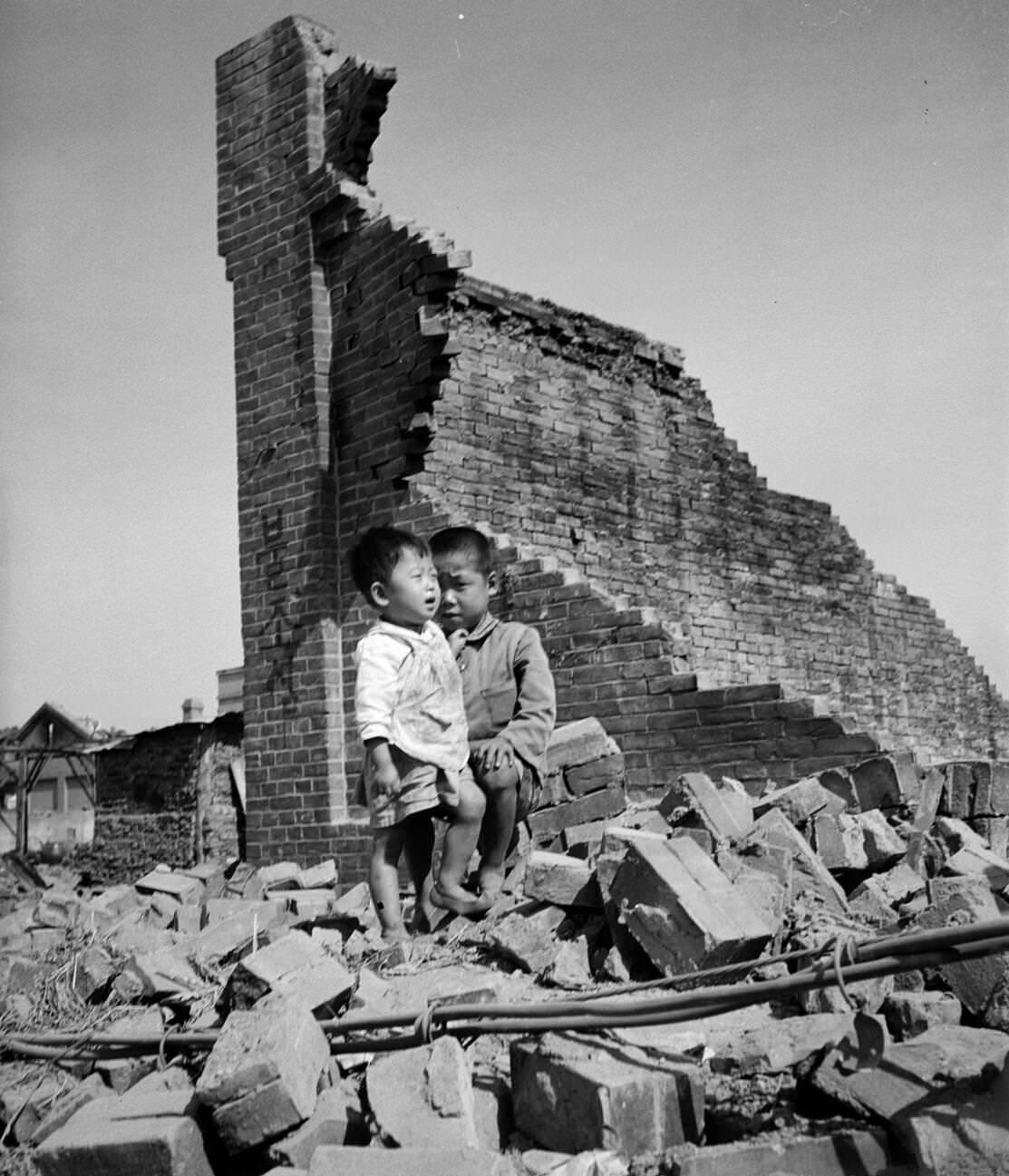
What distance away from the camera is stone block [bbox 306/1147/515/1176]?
7.64 ft

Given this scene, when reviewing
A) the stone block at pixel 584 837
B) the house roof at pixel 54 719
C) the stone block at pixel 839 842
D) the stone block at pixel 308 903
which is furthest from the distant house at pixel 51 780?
the stone block at pixel 839 842

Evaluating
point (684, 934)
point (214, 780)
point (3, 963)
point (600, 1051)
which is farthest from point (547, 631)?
point (214, 780)

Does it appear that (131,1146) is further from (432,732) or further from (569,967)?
(432,732)

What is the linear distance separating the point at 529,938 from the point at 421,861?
84 cm

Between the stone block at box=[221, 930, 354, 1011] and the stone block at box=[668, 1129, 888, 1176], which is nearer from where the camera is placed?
the stone block at box=[668, 1129, 888, 1176]

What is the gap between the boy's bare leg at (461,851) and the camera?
432 cm

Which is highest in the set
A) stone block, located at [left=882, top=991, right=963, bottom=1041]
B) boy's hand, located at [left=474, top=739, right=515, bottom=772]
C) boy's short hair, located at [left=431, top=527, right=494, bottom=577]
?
boy's short hair, located at [left=431, top=527, right=494, bottom=577]

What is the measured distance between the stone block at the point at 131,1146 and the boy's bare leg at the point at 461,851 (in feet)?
5.18

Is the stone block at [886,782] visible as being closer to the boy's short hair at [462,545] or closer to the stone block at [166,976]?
the boy's short hair at [462,545]

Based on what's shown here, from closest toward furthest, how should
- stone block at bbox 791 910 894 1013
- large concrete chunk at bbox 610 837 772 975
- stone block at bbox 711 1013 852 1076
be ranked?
stone block at bbox 711 1013 852 1076 → stone block at bbox 791 910 894 1013 → large concrete chunk at bbox 610 837 772 975

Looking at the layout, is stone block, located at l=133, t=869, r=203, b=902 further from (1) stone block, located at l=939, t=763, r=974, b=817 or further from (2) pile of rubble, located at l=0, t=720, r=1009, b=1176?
(1) stone block, located at l=939, t=763, r=974, b=817

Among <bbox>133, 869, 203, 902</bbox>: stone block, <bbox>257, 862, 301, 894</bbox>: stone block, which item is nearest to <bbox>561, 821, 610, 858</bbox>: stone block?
<bbox>257, 862, 301, 894</bbox>: stone block

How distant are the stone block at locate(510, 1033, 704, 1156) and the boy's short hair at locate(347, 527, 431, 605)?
1.98 metres

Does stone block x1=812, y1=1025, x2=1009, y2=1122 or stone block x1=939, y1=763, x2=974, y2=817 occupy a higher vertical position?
stone block x1=939, y1=763, x2=974, y2=817
